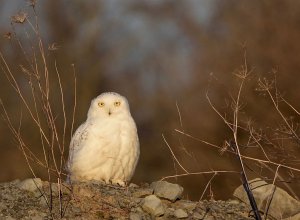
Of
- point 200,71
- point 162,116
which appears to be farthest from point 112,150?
point 162,116

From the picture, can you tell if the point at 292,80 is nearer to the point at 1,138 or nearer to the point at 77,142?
the point at 77,142

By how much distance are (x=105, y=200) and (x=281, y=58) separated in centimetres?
432

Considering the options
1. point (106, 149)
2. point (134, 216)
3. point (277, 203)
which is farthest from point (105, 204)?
point (106, 149)

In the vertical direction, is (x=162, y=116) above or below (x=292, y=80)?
below

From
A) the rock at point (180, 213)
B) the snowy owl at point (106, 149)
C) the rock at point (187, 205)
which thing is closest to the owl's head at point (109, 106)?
the snowy owl at point (106, 149)

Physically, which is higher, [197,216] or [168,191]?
[168,191]

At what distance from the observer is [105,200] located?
6.19 m

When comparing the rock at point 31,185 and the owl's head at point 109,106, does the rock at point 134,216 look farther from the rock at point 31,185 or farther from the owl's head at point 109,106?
the owl's head at point 109,106

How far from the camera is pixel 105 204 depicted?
6125 mm

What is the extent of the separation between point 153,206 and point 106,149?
156cm

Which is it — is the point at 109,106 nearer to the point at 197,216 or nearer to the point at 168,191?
the point at 168,191

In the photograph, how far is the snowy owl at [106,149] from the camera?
7.55 metres

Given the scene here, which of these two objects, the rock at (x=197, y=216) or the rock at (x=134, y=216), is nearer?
the rock at (x=134, y=216)

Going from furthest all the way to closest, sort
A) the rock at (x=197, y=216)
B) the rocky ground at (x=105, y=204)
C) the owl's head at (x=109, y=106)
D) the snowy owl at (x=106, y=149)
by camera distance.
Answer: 1. the owl's head at (x=109, y=106)
2. the snowy owl at (x=106, y=149)
3. the rock at (x=197, y=216)
4. the rocky ground at (x=105, y=204)
